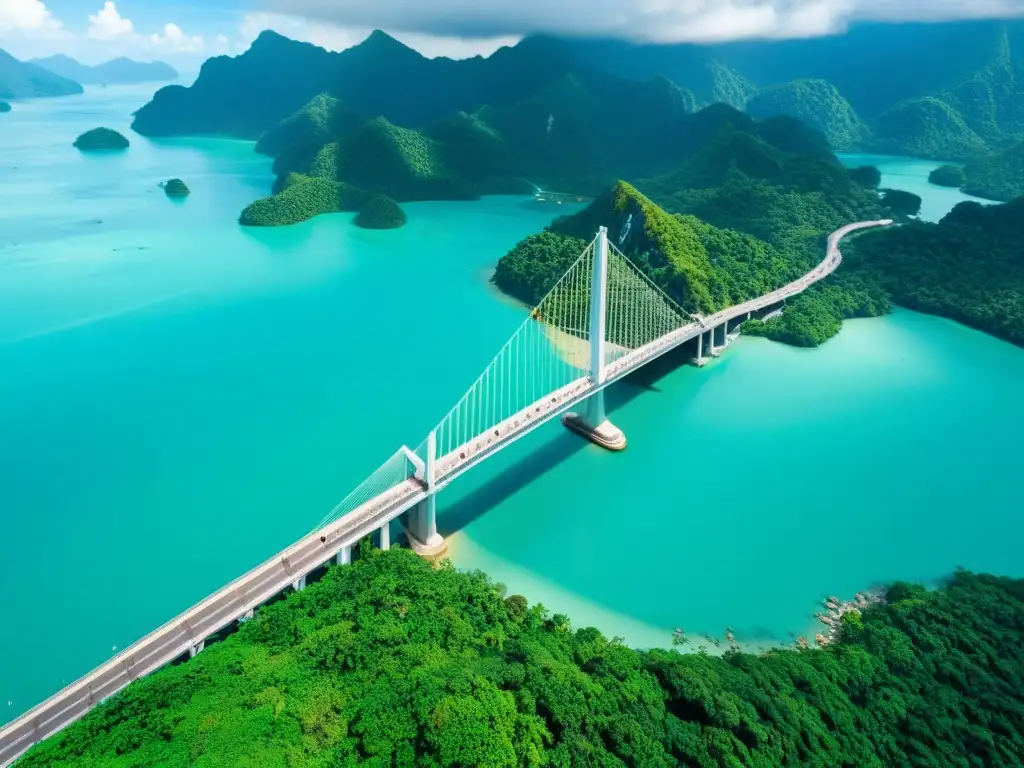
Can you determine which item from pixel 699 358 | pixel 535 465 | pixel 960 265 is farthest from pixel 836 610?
pixel 960 265

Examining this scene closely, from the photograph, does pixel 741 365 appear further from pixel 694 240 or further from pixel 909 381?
pixel 694 240

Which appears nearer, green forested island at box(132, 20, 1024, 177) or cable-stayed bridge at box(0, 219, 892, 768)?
cable-stayed bridge at box(0, 219, 892, 768)

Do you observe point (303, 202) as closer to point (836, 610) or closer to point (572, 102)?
point (572, 102)

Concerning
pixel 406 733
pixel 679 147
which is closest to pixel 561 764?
pixel 406 733

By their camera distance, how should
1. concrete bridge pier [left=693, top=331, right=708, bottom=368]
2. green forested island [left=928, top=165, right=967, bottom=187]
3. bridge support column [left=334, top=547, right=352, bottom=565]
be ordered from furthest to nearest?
green forested island [left=928, top=165, right=967, bottom=187], concrete bridge pier [left=693, top=331, right=708, bottom=368], bridge support column [left=334, top=547, right=352, bottom=565]

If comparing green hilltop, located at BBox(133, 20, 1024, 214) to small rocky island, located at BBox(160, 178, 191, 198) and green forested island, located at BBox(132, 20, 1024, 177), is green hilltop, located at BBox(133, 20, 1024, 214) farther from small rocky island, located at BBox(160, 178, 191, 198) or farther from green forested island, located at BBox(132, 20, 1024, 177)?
small rocky island, located at BBox(160, 178, 191, 198)

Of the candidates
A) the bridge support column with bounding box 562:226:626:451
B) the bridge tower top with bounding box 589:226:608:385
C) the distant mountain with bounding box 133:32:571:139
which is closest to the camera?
the bridge tower top with bounding box 589:226:608:385

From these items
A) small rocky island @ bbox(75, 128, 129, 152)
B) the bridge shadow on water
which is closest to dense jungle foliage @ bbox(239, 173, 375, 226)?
the bridge shadow on water

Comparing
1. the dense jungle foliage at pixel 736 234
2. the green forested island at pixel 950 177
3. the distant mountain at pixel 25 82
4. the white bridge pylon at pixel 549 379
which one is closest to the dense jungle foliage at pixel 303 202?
the dense jungle foliage at pixel 736 234
